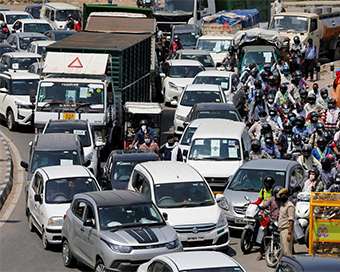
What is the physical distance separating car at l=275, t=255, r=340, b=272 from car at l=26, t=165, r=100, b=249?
656 cm

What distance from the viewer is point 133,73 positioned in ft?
89.7

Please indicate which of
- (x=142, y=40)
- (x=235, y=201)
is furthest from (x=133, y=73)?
(x=235, y=201)

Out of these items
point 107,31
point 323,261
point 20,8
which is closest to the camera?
point 323,261

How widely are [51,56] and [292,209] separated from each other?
41.1 feet

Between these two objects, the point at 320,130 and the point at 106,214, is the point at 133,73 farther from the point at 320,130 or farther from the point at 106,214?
the point at 106,214

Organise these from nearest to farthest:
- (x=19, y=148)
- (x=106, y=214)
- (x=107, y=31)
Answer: (x=106, y=214) → (x=19, y=148) → (x=107, y=31)

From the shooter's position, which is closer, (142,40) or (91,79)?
(91,79)

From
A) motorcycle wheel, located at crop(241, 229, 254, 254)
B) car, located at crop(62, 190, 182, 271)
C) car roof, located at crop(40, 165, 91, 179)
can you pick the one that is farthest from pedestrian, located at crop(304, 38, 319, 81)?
car, located at crop(62, 190, 182, 271)

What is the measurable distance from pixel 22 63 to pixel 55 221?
18.3 m

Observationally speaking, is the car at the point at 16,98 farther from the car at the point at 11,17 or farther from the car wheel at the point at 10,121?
the car at the point at 11,17

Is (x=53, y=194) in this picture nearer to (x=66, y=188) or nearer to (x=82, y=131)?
(x=66, y=188)

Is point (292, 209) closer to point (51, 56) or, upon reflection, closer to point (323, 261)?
point (323, 261)

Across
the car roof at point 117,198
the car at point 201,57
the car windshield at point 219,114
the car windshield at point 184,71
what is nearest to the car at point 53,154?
the car roof at point 117,198

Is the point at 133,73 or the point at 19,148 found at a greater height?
the point at 133,73
